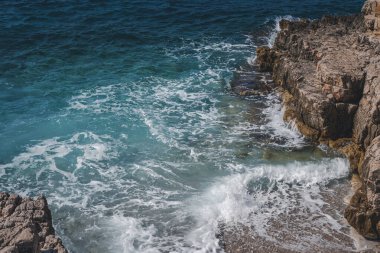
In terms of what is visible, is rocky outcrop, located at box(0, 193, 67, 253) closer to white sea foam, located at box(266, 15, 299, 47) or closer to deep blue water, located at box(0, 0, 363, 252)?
deep blue water, located at box(0, 0, 363, 252)

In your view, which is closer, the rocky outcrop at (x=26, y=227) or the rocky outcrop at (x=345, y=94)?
the rocky outcrop at (x=26, y=227)

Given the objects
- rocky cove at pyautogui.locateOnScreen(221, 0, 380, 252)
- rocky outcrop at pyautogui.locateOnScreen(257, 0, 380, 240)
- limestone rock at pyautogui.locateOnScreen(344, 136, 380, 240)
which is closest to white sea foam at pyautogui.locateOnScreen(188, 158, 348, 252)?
rocky cove at pyautogui.locateOnScreen(221, 0, 380, 252)

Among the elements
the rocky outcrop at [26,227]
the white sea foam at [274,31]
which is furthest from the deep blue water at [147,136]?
the rocky outcrop at [26,227]

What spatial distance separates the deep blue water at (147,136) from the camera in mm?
19297

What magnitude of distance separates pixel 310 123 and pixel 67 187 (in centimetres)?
1347

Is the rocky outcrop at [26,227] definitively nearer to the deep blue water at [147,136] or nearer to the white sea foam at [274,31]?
the deep blue water at [147,136]

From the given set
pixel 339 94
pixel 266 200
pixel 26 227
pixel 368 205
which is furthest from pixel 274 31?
pixel 26 227

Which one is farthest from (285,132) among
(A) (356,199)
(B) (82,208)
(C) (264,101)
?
(B) (82,208)

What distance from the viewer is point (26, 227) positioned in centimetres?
1262

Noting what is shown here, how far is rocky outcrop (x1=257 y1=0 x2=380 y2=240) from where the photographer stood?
18.5 meters

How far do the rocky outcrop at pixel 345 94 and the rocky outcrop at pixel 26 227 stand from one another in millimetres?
12149

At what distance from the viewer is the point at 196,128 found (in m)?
26.3

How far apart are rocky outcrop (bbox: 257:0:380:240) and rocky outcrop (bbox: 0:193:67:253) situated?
12.1m

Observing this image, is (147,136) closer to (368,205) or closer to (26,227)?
(368,205)
